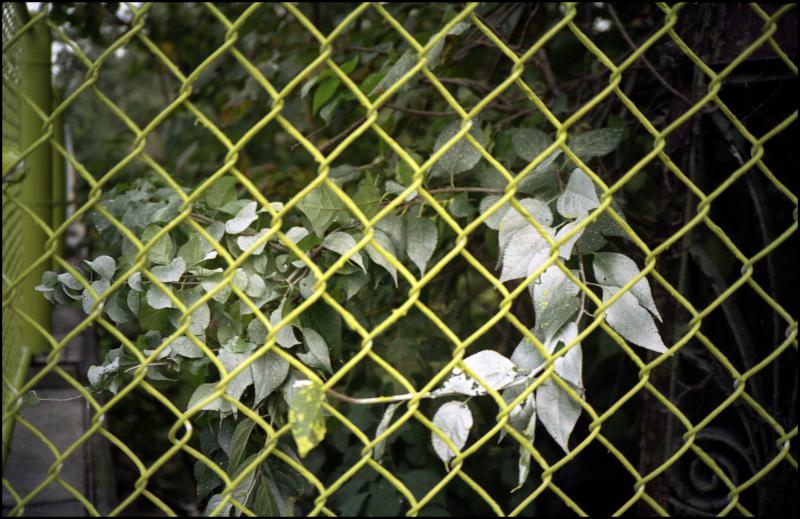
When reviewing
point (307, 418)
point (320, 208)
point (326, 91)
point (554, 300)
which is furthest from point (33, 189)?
point (554, 300)

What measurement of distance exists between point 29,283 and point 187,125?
146cm

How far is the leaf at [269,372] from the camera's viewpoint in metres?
1.08

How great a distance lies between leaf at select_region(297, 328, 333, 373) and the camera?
1.16 metres

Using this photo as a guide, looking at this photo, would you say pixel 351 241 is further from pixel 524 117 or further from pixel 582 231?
pixel 524 117

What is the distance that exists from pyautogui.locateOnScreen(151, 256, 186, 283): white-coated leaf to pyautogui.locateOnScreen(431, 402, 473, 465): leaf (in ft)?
1.48

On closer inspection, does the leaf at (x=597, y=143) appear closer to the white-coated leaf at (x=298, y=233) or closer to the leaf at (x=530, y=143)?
the leaf at (x=530, y=143)

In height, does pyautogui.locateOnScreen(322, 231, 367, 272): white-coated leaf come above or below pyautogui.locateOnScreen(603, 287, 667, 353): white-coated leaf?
above

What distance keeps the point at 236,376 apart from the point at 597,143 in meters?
0.75

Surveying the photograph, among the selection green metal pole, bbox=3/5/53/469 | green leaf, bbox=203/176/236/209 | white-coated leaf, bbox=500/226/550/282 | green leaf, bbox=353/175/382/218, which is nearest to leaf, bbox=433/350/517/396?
white-coated leaf, bbox=500/226/550/282

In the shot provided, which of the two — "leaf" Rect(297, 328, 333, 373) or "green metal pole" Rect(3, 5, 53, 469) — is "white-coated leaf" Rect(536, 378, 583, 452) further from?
"green metal pole" Rect(3, 5, 53, 469)

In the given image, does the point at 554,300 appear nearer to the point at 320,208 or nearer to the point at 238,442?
the point at 320,208

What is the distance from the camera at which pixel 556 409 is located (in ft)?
3.51

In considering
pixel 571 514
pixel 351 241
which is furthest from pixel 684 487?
pixel 351 241

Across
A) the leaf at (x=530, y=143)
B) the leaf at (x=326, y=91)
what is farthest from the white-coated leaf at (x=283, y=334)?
the leaf at (x=326, y=91)
